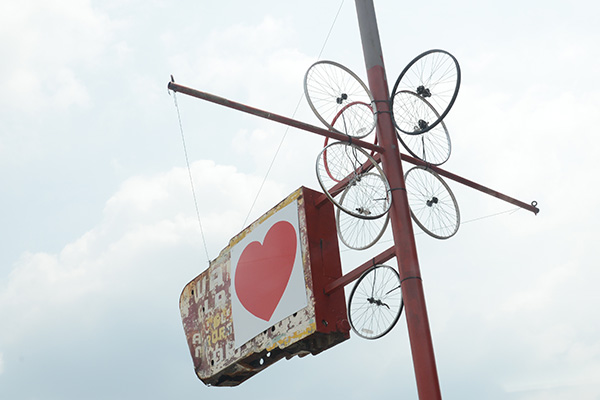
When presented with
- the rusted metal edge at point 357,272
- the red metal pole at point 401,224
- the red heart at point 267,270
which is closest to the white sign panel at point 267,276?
the red heart at point 267,270

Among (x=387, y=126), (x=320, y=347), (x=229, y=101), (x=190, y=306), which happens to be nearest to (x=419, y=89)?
(x=387, y=126)

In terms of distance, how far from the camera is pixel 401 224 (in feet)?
43.4

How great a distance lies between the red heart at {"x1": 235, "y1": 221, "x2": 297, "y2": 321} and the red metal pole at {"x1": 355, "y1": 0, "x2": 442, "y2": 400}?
2.75m

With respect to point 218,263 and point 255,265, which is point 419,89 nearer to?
point 255,265

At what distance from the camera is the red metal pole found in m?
12.2

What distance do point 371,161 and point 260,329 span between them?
4.42 meters

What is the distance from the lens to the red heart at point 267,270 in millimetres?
15644

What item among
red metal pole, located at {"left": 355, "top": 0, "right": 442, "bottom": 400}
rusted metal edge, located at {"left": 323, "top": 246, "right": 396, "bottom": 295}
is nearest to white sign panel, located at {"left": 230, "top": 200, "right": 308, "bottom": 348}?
rusted metal edge, located at {"left": 323, "top": 246, "right": 396, "bottom": 295}

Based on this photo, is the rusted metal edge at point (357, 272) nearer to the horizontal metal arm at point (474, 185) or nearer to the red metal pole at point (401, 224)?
the red metal pole at point (401, 224)

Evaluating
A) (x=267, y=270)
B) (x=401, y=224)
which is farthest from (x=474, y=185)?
(x=267, y=270)

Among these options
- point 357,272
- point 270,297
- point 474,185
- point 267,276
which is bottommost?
point 357,272

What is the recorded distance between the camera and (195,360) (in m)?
18.2

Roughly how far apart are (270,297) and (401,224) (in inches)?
149

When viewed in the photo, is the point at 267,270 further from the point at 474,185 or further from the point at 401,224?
the point at 474,185
